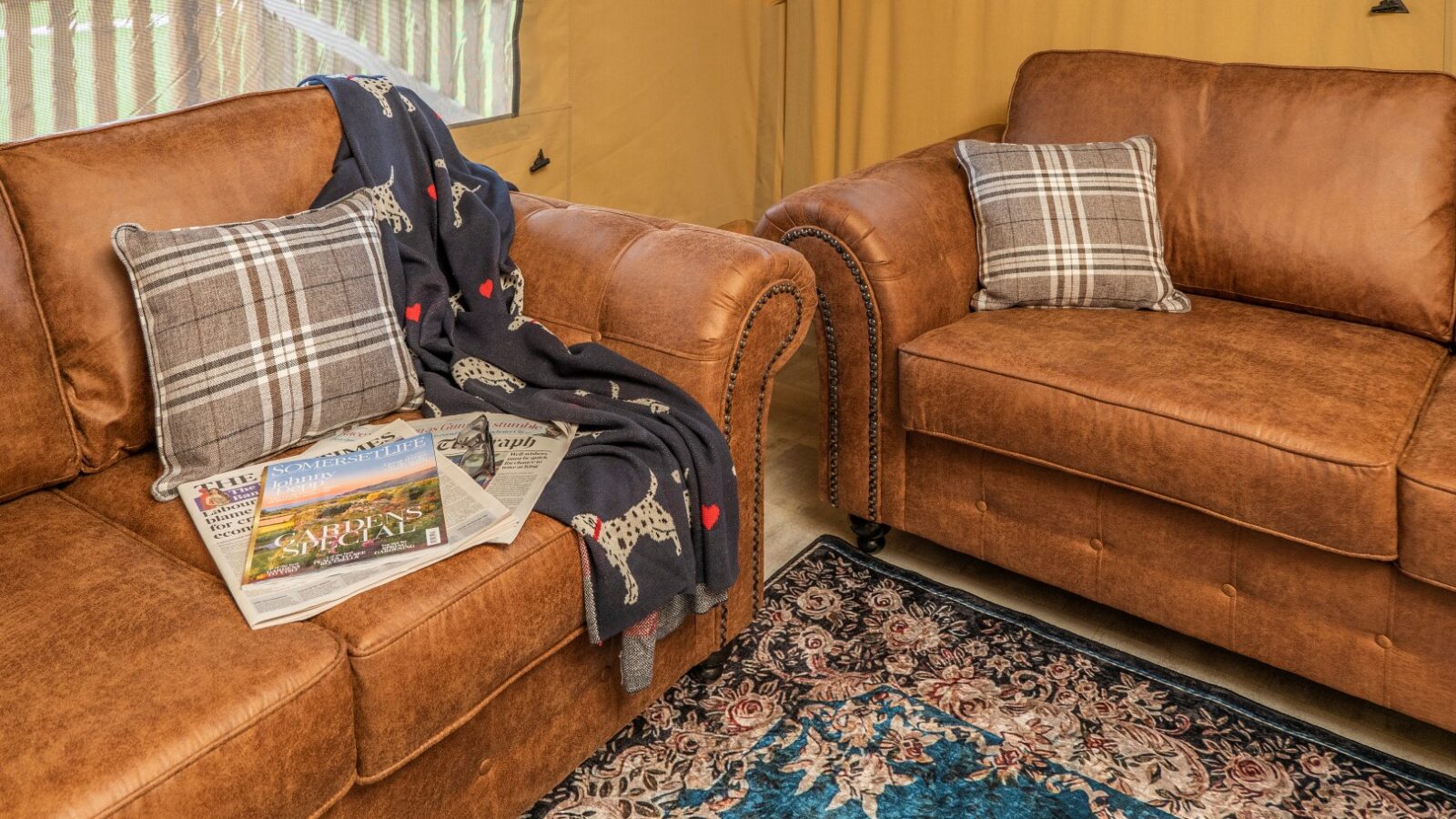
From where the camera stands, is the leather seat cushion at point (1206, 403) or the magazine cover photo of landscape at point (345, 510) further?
the leather seat cushion at point (1206, 403)

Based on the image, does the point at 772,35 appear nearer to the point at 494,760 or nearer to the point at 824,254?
the point at 824,254

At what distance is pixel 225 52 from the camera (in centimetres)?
225

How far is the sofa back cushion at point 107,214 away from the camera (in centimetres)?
162

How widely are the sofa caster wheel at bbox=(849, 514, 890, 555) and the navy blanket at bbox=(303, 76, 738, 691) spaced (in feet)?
1.96

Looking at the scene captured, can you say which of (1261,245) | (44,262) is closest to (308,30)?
(44,262)

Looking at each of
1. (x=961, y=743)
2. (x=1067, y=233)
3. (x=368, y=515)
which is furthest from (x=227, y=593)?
(x=1067, y=233)

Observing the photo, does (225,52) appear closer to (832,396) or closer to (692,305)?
(692,305)

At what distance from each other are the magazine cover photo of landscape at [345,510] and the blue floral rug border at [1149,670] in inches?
35.0

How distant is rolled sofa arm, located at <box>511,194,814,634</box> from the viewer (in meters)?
1.79

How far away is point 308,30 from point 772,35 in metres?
A: 1.54

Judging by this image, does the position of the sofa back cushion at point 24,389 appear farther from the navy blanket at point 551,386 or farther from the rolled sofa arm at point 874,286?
the rolled sofa arm at point 874,286

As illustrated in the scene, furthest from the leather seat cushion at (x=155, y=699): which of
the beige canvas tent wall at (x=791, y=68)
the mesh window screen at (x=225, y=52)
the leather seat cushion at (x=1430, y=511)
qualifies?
the beige canvas tent wall at (x=791, y=68)

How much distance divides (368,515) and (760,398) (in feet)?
2.16

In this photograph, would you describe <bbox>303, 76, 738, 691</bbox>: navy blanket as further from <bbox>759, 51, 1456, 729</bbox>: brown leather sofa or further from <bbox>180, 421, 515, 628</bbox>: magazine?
<bbox>759, 51, 1456, 729</bbox>: brown leather sofa
